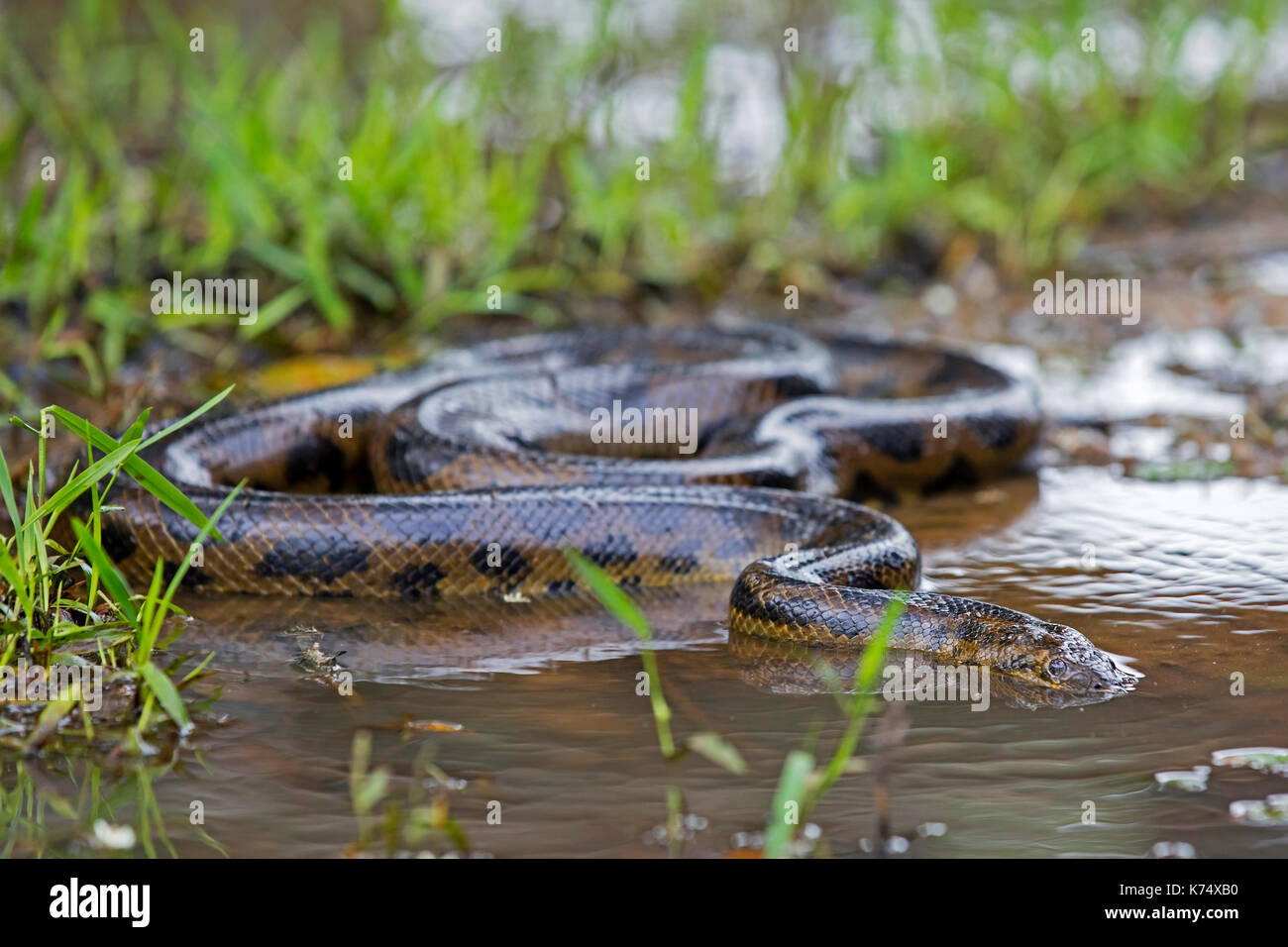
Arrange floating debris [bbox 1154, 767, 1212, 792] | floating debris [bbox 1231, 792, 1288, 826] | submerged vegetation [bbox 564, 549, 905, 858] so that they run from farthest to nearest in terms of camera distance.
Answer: floating debris [bbox 1154, 767, 1212, 792], floating debris [bbox 1231, 792, 1288, 826], submerged vegetation [bbox 564, 549, 905, 858]

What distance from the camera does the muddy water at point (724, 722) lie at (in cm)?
342

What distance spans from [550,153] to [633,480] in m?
5.00

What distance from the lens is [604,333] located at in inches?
337

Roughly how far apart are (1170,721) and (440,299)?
5.31 meters

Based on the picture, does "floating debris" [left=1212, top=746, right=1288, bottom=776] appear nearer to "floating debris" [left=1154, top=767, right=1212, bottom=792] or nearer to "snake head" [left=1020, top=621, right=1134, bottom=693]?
"floating debris" [left=1154, top=767, right=1212, bottom=792]

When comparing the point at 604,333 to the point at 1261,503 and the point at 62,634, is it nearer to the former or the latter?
the point at 1261,503

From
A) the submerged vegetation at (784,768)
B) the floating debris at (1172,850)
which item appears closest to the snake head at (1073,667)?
the submerged vegetation at (784,768)

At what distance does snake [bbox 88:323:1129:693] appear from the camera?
494 cm

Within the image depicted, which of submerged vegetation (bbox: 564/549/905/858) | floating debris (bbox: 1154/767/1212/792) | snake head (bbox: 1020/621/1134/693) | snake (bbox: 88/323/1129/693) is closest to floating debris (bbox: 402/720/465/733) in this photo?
submerged vegetation (bbox: 564/549/905/858)

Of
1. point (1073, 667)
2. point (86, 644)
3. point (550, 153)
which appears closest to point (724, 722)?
point (1073, 667)

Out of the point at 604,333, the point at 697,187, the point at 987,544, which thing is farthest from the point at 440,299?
the point at 987,544

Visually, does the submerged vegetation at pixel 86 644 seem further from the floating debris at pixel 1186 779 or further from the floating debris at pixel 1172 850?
the floating debris at pixel 1186 779

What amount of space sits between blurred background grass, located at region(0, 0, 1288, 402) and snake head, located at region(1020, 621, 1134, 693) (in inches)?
186

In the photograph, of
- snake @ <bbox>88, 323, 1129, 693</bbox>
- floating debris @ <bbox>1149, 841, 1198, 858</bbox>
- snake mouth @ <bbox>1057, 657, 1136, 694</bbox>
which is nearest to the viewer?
floating debris @ <bbox>1149, 841, 1198, 858</bbox>
